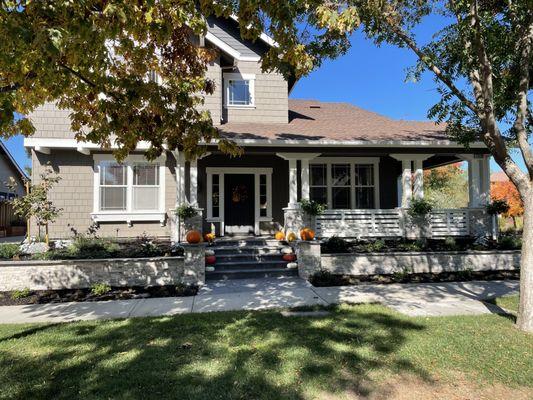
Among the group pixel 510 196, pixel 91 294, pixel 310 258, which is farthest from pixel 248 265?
pixel 510 196

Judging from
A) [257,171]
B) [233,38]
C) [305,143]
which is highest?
[233,38]

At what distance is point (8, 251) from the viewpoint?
838 cm

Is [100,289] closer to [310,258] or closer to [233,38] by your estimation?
[310,258]

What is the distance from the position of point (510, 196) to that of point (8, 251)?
27.0 meters

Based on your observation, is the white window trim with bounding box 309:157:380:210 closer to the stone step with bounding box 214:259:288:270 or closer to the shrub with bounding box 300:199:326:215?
the shrub with bounding box 300:199:326:215

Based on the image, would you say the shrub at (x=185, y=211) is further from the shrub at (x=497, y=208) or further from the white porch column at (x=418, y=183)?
the shrub at (x=497, y=208)

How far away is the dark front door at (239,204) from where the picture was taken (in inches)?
468

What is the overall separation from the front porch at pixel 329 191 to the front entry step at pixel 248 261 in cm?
120

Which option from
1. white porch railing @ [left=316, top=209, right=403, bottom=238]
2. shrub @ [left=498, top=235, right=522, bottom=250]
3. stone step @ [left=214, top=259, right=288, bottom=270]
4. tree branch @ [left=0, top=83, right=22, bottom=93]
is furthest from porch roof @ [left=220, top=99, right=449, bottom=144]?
tree branch @ [left=0, top=83, right=22, bottom=93]

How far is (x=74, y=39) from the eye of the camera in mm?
3406

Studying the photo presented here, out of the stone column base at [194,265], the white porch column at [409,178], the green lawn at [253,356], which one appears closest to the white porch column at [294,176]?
the white porch column at [409,178]

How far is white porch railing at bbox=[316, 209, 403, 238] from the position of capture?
34.3ft

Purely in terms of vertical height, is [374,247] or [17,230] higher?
[374,247]

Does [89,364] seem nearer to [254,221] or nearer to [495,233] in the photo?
[254,221]
